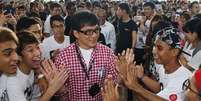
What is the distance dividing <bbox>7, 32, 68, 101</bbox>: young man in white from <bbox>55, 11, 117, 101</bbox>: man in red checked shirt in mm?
171

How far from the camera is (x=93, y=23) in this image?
3133 mm

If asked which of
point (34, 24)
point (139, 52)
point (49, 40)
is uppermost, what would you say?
point (34, 24)

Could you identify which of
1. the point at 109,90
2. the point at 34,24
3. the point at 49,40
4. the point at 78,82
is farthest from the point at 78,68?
the point at 49,40

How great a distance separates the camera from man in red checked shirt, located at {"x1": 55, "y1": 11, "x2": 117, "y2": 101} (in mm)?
3139

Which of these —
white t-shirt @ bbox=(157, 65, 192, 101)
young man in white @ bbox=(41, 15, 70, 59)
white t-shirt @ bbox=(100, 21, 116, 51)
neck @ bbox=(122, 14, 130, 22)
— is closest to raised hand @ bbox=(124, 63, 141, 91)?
white t-shirt @ bbox=(157, 65, 192, 101)

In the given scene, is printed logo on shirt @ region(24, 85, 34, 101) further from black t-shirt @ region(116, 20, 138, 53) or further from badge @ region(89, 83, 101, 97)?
black t-shirt @ region(116, 20, 138, 53)

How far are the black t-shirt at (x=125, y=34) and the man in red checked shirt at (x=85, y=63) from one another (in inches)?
153

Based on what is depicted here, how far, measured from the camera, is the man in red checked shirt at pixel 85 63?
124 inches

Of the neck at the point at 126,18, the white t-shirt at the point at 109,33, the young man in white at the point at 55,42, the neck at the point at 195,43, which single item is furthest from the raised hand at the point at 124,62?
the neck at the point at 126,18

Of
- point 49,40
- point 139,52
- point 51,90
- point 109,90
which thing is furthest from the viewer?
point 139,52

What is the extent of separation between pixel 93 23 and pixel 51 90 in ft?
2.13

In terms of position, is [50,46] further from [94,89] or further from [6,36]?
[6,36]

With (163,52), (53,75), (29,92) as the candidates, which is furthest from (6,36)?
(163,52)

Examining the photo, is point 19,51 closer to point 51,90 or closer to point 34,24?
point 51,90
